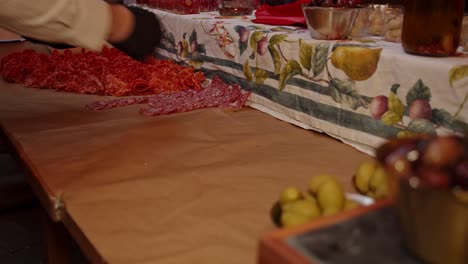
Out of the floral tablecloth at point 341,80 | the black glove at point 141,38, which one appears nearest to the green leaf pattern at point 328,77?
the floral tablecloth at point 341,80

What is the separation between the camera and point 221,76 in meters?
1.66

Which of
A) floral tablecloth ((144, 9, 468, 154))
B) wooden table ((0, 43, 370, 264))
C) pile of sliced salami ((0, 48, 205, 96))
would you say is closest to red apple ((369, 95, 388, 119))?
floral tablecloth ((144, 9, 468, 154))

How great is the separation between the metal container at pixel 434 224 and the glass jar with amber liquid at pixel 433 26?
0.63 m

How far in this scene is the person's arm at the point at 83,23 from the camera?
934 millimetres

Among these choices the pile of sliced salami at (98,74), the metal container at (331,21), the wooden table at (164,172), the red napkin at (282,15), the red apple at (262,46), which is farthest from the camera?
the pile of sliced salami at (98,74)

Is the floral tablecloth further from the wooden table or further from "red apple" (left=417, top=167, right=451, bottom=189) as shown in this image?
"red apple" (left=417, top=167, right=451, bottom=189)

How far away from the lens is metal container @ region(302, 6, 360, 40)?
1222 millimetres

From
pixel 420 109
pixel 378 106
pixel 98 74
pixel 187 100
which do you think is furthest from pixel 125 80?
pixel 420 109

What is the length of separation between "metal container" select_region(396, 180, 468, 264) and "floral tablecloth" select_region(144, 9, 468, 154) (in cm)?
47

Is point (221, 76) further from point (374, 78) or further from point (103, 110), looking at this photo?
point (374, 78)

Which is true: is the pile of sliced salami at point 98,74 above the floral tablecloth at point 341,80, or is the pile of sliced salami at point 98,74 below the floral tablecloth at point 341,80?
below

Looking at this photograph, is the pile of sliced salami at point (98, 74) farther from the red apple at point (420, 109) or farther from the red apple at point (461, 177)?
the red apple at point (461, 177)

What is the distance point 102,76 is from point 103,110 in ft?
0.99

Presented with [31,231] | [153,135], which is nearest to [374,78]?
[153,135]
